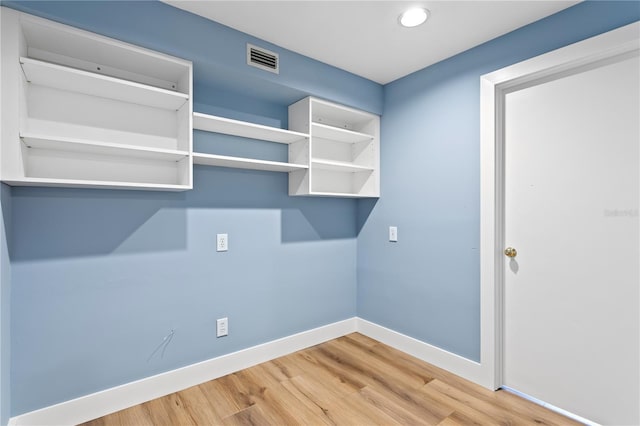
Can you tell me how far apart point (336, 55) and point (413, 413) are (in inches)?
97.6

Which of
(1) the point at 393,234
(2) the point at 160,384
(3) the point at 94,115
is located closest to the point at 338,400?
(2) the point at 160,384

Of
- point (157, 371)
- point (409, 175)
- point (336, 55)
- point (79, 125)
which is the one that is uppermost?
Result: point (336, 55)

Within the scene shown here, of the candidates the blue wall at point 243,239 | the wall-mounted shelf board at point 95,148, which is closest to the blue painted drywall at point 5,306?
the blue wall at point 243,239

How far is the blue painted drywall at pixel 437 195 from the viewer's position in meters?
2.19

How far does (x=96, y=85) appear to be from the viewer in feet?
5.67

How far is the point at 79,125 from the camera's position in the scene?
1.82 metres

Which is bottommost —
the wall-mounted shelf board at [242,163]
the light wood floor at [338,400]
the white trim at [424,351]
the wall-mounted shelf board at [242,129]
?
the light wood floor at [338,400]

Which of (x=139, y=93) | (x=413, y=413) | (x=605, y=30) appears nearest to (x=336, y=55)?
(x=139, y=93)

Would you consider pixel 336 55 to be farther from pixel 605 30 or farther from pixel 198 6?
pixel 605 30

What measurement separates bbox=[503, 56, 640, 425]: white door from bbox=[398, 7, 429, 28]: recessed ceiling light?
0.79 meters

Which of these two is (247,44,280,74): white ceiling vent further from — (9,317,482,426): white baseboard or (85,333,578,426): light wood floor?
(85,333,578,426): light wood floor

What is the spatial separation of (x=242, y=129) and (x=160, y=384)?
1791 mm

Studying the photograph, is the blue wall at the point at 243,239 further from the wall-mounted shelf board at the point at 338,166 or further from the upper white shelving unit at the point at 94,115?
the wall-mounted shelf board at the point at 338,166

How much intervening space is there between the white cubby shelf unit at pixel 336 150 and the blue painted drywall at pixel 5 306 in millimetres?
1723
